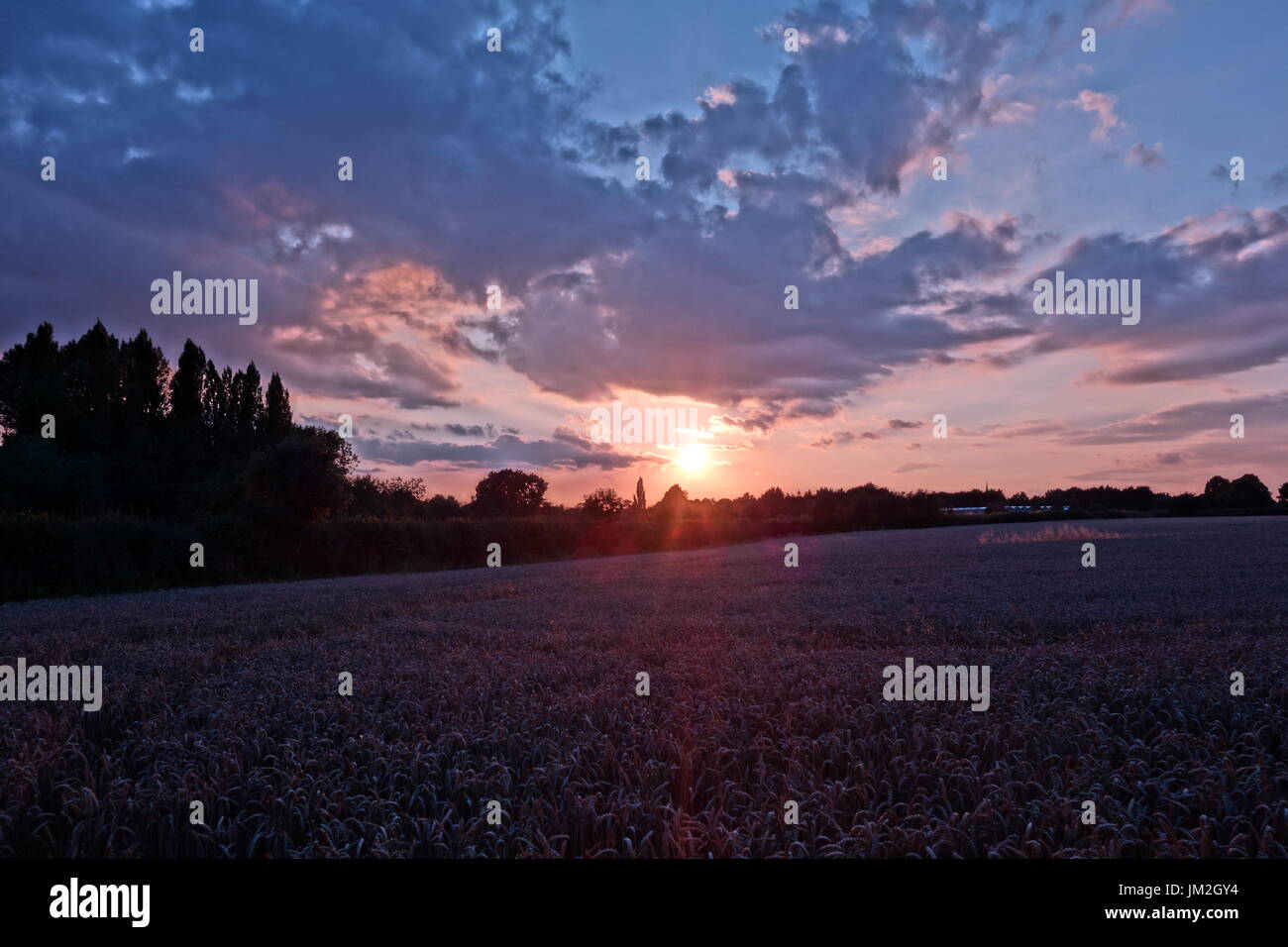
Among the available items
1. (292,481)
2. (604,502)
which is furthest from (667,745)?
(604,502)

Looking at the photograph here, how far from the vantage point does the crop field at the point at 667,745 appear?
12.4 feet

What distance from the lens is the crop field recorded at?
149 inches

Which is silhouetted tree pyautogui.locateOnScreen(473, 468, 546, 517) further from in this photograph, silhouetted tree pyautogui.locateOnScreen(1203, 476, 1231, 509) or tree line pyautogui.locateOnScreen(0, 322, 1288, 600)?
silhouetted tree pyautogui.locateOnScreen(1203, 476, 1231, 509)

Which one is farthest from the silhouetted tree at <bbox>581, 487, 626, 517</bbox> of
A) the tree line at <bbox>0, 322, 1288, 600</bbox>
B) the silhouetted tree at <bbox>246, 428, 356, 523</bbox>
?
the silhouetted tree at <bbox>246, 428, 356, 523</bbox>

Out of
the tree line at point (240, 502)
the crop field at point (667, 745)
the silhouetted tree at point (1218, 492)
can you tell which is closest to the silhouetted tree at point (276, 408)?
the tree line at point (240, 502)

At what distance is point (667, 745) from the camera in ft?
16.3

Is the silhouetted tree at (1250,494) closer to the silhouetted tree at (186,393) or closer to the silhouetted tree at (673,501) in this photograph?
the silhouetted tree at (673,501)

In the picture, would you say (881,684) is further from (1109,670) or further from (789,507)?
(789,507)

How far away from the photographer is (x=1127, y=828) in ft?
12.0

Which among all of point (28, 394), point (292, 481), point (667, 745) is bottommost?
point (667, 745)

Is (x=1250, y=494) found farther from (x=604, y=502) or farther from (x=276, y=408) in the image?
(x=276, y=408)

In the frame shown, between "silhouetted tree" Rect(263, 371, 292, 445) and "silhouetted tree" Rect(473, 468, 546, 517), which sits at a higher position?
"silhouetted tree" Rect(263, 371, 292, 445)

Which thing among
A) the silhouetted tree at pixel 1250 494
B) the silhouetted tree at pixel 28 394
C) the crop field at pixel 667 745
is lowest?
the crop field at pixel 667 745
